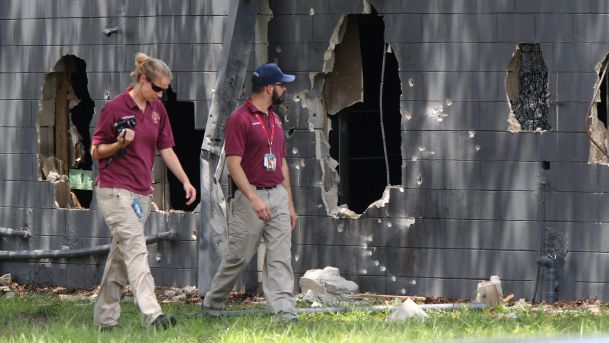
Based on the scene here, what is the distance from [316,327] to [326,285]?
2527mm

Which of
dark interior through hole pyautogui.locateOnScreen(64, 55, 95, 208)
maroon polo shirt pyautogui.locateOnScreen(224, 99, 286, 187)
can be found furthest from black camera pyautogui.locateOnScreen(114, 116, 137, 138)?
dark interior through hole pyautogui.locateOnScreen(64, 55, 95, 208)

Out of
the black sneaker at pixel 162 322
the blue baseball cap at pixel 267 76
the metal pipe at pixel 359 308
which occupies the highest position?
the blue baseball cap at pixel 267 76

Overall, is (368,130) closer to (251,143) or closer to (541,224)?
(541,224)

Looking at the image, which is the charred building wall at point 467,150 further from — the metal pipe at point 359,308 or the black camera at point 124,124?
the black camera at point 124,124

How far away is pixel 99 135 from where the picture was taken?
9.55 meters

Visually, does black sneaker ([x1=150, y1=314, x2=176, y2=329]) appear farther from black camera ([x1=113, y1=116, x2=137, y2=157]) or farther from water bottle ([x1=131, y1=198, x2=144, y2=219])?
black camera ([x1=113, y1=116, x2=137, y2=157])

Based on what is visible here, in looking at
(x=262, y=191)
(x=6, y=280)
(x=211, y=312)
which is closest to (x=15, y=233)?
(x=6, y=280)

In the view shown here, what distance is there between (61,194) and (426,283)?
3887mm

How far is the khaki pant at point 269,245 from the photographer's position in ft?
32.0

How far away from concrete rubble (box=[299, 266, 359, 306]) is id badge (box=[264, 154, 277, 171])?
2.17 m

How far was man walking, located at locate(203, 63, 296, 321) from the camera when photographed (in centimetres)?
980

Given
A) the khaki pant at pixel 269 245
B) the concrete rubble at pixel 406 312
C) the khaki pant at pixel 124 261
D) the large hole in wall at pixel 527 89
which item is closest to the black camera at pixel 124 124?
the khaki pant at pixel 124 261

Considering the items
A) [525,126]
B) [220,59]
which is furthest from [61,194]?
[525,126]

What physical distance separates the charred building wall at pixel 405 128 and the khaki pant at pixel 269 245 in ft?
7.79
